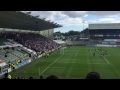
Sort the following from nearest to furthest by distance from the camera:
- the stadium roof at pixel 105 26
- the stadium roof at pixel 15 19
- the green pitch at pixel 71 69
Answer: the green pitch at pixel 71 69 < the stadium roof at pixel 15 19 < the stadium roof at pixel 105 26

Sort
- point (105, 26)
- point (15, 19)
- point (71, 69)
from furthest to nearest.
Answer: point (105, 26)
point (15, 19)
point (71, 69)

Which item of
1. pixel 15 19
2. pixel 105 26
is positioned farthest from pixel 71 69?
pixel 105 26

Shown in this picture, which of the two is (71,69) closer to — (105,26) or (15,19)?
(15,19)

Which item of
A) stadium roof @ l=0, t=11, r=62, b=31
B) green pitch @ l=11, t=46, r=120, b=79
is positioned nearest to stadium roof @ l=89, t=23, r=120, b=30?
stadium roof @ l=0, t=11, r=62, b=31

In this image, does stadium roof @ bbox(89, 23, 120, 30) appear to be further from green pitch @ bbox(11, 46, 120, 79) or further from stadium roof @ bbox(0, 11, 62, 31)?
green pitch @ bbox(11, 46, 120, 79)

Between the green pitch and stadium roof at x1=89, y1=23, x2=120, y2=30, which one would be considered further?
stadium roof at x1=89, y1=23, x2=120, y2=30

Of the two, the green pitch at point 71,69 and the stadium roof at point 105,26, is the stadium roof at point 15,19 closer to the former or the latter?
the green pitch at point 71,69

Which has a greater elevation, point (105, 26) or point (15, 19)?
point (105, 26)

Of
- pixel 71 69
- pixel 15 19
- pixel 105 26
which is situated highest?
pixel 105 26

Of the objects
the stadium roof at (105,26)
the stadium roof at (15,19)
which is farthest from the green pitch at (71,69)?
the stadium roof at (105,26)
